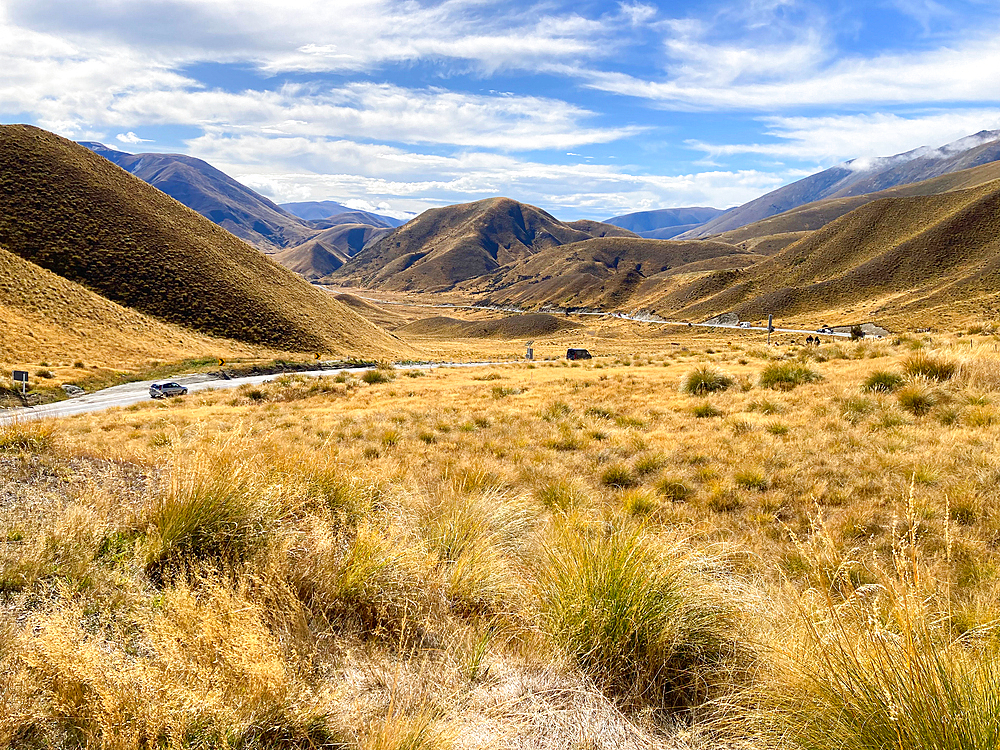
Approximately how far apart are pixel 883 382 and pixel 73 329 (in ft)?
188

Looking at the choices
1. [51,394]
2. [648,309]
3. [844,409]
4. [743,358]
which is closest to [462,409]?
A: [844,409]

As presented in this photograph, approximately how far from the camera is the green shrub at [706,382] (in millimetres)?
13227

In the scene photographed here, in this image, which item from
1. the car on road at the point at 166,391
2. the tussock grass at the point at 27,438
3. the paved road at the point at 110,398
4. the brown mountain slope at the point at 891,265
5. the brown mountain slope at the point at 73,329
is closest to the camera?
the tussock grass at the point at 27,438

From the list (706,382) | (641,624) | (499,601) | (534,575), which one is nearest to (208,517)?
(499,601)

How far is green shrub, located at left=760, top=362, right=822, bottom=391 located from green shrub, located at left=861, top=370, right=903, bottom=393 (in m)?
1.69

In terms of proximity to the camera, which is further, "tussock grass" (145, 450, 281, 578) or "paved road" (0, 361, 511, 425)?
"paved road" (0, 361, 511, 425)

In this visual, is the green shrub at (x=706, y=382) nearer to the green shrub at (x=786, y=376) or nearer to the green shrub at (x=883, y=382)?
the green shrub at (x=786, y=376)

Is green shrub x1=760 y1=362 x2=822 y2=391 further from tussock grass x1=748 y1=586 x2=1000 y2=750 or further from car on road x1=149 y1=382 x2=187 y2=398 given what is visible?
car on road x1=149 y1=382 x2=187 y2=398

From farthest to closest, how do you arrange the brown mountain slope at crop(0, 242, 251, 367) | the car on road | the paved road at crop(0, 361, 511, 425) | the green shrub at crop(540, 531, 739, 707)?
the brown mountain slope at crop(0, 242, 251, 367) → the car on road → the paved road at crop(0, 361, 511, 425) → the green shrub at crop(540, 531, 739, 707)

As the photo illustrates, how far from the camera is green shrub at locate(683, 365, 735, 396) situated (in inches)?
521

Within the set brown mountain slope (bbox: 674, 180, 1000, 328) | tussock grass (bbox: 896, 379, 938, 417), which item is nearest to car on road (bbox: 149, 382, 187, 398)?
tussock grass (bbox: 896, 379, 938, 417)

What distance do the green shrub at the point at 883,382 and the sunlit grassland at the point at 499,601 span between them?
2.38 meters

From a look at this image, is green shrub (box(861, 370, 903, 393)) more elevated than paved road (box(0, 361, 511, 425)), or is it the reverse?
green shrub (box(861, 370, 903, 393))

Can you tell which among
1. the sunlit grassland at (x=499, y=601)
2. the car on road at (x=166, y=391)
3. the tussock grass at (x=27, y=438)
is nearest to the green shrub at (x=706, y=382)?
the sunlit grassland at (x=499, y=601)
